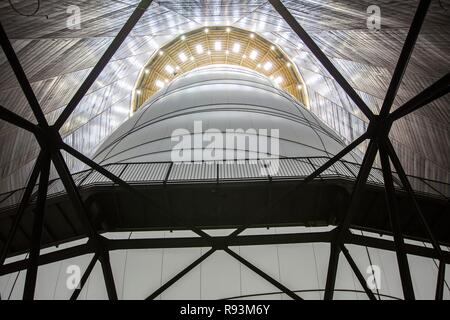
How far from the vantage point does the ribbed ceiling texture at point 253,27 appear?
1012 centimetres

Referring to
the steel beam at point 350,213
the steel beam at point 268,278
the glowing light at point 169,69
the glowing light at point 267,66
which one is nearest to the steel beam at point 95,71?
the steel beam at point 268,278

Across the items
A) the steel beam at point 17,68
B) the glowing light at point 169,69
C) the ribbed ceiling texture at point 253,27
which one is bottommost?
the steel beam at point 17,68

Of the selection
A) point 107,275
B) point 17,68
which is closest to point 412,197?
point 107,275

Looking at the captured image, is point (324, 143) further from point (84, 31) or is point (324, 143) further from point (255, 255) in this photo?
point (84, 31)

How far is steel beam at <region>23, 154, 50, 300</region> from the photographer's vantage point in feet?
21.8

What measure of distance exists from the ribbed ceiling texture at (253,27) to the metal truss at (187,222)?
3.25 metres

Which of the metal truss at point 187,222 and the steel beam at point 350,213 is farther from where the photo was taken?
the steel beam at point 350,213

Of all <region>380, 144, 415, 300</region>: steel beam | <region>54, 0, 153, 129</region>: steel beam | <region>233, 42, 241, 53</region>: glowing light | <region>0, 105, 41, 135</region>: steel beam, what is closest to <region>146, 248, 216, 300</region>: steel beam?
<region>380, 144, 415, 300</region>: steel beam

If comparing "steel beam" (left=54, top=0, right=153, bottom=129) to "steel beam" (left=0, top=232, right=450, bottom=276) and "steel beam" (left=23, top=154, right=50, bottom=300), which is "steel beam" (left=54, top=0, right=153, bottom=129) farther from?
"steel beam" (left=0, top=232, right=450, bottom=276)

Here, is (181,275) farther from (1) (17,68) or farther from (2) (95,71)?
(1) (17,68)

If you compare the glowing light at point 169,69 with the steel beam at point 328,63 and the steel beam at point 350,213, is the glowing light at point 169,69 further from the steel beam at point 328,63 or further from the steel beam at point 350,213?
the steel beam at point 350,213

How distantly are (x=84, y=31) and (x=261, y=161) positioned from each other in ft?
25.2

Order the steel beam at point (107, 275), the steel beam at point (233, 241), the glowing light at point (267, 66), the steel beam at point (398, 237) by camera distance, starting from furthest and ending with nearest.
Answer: the glowing light at point (267, 66), the steel beam at point (233, 241), the steel beam at point (107, 275), the steel beam at point (398, 237)

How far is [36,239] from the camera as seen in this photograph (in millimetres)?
6945
